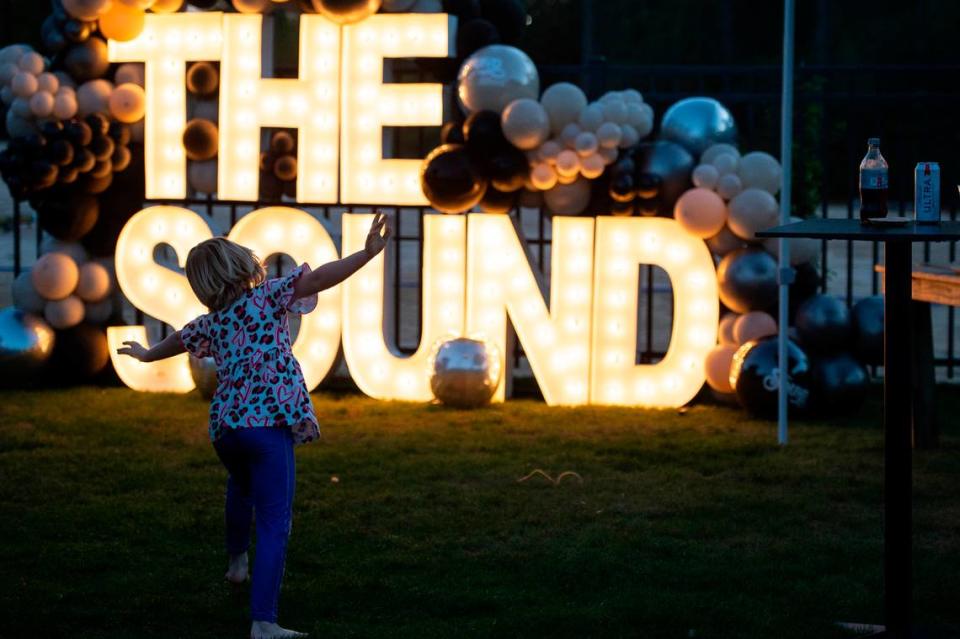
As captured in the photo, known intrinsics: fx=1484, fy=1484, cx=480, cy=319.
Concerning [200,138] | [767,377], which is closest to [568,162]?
[767,377]

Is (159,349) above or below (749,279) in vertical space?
below

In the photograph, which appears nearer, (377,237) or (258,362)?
(377,237)

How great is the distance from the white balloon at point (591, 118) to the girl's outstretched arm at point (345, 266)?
4449 mm

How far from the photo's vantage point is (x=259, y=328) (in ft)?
16.3

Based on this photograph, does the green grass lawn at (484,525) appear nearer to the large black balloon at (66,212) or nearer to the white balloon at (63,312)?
the white balloon at (63,312)

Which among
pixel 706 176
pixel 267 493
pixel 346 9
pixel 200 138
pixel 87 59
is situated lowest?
pixel 267 493

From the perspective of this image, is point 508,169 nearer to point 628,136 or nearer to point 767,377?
point 628,136

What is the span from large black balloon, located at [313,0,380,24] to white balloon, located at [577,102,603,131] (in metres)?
1.56

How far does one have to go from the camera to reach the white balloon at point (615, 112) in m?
9.20

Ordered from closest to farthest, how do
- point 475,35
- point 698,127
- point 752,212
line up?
point 752,212, point 698,127, point 475,35

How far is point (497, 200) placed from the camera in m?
9.55

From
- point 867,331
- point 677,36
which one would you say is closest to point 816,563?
point 867,331

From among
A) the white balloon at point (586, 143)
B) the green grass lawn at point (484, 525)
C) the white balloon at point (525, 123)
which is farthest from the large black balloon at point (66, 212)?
Answer: the white balloon at point (586, 143)

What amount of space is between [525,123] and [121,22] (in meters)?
2.96
